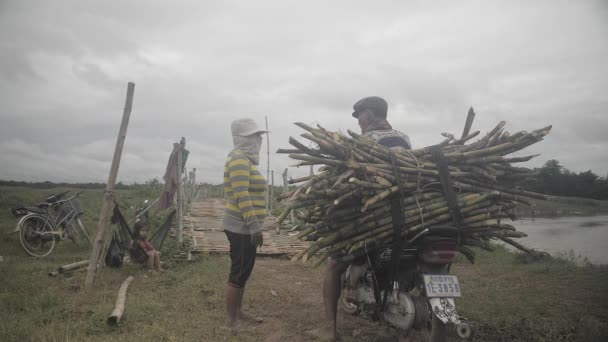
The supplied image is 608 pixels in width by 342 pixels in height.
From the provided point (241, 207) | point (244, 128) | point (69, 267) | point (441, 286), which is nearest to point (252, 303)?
point (241, 207)

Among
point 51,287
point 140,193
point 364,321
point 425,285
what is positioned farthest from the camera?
point 140,193

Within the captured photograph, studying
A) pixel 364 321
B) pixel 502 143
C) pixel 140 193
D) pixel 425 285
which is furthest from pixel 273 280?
pixel 140 193

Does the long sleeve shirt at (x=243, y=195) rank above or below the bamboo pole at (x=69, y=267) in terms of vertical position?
above

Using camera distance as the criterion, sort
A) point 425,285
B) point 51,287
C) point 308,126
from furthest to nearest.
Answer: point 51,287 → point 308,126 → point 425,285

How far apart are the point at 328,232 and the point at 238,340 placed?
150cm

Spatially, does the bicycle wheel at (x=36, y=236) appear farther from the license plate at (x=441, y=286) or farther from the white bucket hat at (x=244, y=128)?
the license plate at (x=441, y=286)

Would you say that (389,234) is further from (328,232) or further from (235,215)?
(235,215)

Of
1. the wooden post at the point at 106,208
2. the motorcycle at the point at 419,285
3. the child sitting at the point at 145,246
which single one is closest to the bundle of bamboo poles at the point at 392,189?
the motorcycle at the point at 419,285

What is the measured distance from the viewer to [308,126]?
2928 mm

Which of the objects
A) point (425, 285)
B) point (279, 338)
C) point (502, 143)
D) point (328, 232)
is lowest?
point (279, 338)

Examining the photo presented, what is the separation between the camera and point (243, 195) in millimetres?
3516

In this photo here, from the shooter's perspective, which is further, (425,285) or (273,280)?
(273,280)

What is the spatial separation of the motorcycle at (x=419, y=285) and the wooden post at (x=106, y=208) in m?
3.68

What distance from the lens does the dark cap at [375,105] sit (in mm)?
3506
